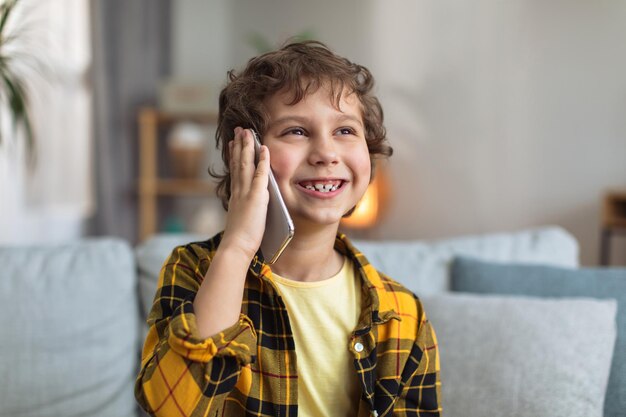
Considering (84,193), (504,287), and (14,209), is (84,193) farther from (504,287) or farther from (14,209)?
(504,287)

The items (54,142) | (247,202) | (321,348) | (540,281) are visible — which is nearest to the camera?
(247,202)

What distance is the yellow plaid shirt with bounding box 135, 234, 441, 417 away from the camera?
1027 mm

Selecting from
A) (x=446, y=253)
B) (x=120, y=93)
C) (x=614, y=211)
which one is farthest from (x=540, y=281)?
(x=120, y=93)

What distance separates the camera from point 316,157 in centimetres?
116

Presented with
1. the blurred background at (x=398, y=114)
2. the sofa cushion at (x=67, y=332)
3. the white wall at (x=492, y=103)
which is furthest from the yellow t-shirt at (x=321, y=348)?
the white wall at (x=492, y=103)

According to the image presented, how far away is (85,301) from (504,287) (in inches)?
40.2

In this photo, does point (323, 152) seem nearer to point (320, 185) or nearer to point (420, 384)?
point (320, 185)

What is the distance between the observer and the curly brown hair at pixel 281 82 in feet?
4.00

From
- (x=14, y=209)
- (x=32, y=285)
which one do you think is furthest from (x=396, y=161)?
(x=32, y=285)

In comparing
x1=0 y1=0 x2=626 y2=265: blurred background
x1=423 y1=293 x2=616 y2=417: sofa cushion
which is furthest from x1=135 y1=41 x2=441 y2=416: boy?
x1=0 y1=0 x2=626 y2=265: blurred background

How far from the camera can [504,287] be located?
1.85 meters

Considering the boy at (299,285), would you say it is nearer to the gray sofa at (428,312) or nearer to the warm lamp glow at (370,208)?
the gray sofa at (428,312)

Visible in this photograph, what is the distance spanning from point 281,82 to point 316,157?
151 millimetres

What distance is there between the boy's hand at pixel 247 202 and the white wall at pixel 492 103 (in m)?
3.15
